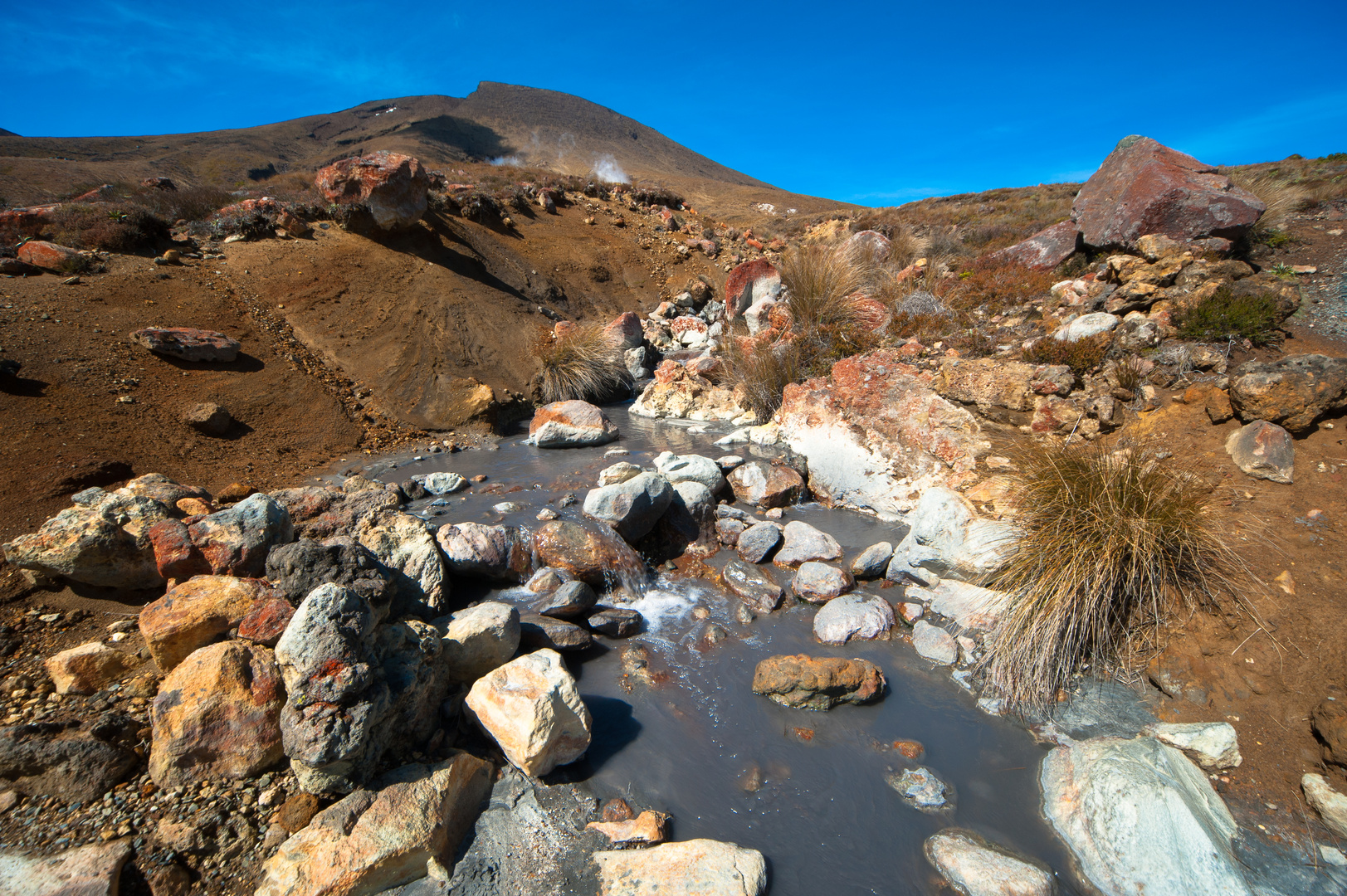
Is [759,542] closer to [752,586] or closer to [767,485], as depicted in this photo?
[752,586]

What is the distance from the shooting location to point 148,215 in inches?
445

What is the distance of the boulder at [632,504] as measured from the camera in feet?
18.3

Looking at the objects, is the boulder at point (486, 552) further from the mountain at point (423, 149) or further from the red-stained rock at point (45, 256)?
the mountain at point (423, 149)

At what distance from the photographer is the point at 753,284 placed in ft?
39.1

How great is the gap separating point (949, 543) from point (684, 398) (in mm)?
6574

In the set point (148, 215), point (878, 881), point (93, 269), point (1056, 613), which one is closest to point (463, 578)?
point (878, 881)

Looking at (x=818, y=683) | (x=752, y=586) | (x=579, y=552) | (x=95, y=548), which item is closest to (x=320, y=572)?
(x=95, y=548)

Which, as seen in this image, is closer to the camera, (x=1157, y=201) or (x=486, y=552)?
(x=486, y=552)

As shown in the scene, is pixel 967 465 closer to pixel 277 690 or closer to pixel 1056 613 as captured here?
pixel 1056 613

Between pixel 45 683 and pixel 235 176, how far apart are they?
54.9m

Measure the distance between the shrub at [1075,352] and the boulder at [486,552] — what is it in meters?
5.95

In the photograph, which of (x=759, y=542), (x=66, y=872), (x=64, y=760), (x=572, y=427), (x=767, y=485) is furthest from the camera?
(x=572, y=427)

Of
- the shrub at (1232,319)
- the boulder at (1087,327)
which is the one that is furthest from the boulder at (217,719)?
the shrub at (1232,319)

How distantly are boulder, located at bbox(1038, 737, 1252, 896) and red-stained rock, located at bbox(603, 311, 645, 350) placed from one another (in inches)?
420
